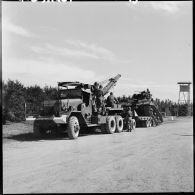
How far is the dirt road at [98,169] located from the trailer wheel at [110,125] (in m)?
6.55

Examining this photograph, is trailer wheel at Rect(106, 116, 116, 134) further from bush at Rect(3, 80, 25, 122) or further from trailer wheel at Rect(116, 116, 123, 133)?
bush at Rect(3, 80, 25, 122)

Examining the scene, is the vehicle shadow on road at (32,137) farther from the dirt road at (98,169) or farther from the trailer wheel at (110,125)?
the dirt road at (98,169)

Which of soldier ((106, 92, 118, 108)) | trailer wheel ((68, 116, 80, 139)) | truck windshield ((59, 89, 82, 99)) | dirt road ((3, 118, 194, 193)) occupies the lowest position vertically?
dirt road ((3, 118, 194, 193))

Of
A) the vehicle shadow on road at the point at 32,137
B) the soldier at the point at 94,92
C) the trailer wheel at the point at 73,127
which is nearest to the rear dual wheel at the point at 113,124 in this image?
the soldier at the point at 94,92

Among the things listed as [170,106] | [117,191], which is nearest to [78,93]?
[117,191]

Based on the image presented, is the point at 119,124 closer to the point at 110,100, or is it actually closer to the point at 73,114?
the point at 110,100

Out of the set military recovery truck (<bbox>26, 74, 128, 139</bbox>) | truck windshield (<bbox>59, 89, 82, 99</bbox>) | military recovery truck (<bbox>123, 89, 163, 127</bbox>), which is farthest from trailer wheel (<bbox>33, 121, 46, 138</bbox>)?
military recovery truck (<bbox>123, 89, 163, 127</bbox>)

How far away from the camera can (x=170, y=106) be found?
4228 cm

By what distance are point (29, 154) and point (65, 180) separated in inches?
136

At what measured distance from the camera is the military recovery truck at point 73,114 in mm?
13984

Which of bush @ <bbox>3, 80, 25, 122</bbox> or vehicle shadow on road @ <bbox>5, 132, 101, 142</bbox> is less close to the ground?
bush @ <bbox>3, 80, 25, 122</bbox>

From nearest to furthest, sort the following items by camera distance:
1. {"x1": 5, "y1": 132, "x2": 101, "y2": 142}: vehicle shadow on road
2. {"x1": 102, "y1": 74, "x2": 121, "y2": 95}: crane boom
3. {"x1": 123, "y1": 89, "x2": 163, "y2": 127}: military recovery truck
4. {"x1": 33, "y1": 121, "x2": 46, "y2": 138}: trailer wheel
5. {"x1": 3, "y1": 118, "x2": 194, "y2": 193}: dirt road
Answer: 1. {"x1": 3, "y1": 118, "x2": 194, "y2": 193}: dirt road
2. {"x1": 5, "y1": 132, "x2": 101, "y2": 142}: vehicle shadow on road
3. {"x1": 33, "y1": 121, "x2": 46, "y2": 138}: trailer wheel
4. {"x1": 102, "y1": 74, "x2": 121, "y2": 95}: crane boom
5. {"x1": 123, "y1": 89, "x2": 163, "y2": 127}: military recovery truck

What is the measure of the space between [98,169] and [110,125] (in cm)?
1012

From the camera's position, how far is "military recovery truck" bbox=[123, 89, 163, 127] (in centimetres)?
2272
